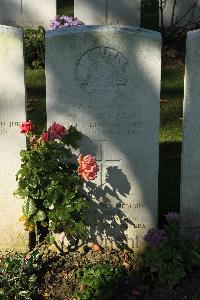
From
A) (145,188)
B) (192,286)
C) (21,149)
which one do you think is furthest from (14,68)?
(192,286)

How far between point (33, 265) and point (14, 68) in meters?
1.34

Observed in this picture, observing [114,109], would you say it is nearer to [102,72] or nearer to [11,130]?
[102,72]

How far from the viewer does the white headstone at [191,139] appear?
3.84m

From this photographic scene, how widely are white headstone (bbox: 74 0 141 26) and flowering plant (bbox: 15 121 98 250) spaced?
18.9 feet

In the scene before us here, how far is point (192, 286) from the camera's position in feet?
13.0

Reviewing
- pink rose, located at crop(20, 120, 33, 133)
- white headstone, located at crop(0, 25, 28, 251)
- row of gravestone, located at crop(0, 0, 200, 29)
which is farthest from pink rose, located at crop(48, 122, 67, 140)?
row of gravestone, located at crop(0, 0, 200, 29)

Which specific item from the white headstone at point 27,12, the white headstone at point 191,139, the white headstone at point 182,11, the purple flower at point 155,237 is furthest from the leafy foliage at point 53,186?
the white headstone at point 182,11

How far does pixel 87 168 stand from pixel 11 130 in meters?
0.63

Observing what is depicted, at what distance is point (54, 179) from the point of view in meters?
3.93

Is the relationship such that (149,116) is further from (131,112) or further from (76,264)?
(76,264)

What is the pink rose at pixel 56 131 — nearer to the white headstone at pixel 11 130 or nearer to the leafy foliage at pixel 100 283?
the white headstone at pixel 11 130

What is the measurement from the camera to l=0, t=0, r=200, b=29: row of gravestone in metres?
9.49

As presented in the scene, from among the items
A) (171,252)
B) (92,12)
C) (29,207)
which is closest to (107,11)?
(92,12)

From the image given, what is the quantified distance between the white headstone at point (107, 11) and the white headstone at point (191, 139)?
5.86 meters
